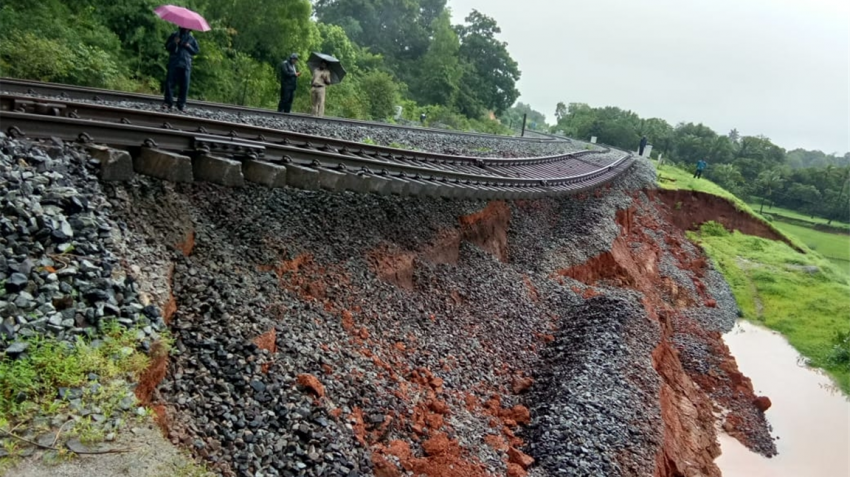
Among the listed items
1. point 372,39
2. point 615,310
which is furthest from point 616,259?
point 372,39

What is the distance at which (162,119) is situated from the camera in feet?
23.9

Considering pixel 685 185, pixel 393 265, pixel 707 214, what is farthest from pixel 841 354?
pixel 393 265

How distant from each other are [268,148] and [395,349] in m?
2.98

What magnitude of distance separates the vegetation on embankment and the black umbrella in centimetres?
1826

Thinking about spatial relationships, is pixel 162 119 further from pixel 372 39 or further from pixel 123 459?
pixel 372 39

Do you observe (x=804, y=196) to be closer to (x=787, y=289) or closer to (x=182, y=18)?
(x=787, y=289)

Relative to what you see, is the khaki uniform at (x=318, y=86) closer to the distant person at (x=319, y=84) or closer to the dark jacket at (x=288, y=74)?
the distant person at (x=319, y=84)

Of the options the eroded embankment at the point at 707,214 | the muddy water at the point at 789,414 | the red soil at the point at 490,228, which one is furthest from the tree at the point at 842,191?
the red soil at the point at 490,228

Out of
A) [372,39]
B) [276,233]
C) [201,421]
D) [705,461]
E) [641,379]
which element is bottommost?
[705,461]

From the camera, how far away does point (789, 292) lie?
24.1m

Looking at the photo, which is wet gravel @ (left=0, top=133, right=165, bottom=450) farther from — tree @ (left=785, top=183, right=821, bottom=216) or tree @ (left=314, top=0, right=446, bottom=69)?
tree @ (left=785, top=183, right=821, bottom=216)

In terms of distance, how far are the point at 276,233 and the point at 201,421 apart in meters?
3.15

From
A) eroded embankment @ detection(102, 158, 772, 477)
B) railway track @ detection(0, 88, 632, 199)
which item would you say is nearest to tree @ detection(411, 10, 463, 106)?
eroded embankment @ detection(102, 158, 772, 477)

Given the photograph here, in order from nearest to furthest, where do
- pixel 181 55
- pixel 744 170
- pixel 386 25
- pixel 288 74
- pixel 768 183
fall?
pixel 181 55, pixel 288 74, pixel 386 25, pixel 768 183, pixel 744 170
